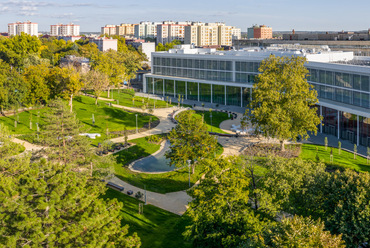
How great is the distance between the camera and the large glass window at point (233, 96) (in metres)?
67.2

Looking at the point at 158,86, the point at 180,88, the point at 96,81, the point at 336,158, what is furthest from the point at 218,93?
the point at 336,158

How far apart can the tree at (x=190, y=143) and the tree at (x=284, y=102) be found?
23.6 feet

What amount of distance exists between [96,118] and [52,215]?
137ft

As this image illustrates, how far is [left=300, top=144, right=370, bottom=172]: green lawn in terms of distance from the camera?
3584 centimetres

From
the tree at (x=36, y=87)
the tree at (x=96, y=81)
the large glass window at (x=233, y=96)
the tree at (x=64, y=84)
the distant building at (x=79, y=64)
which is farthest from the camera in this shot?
the distant building at (x=79, y=64)

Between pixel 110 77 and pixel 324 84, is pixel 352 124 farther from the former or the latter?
pixel 110 77

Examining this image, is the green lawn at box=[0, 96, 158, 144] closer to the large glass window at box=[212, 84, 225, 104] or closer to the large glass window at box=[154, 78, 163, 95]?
the large glass window at box=[212, 84, 225, 104]

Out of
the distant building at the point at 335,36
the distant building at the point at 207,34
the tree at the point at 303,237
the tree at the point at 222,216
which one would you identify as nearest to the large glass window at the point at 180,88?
the distant building at the point at 335,36

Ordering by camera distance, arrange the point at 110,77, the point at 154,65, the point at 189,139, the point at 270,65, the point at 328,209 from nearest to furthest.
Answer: the point at 328,209, the point at 189,139, the point at 270,65, the point at 110,77, the point at 154,65

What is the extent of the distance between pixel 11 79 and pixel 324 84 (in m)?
42.9

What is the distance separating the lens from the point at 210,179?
22.2 meters

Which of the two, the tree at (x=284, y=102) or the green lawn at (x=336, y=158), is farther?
the tree at (x=284, y=102)

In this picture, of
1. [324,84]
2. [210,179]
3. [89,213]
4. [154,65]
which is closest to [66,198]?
[89,213]

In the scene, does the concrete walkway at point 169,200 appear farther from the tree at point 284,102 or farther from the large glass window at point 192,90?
the large glass window at point 192,90
